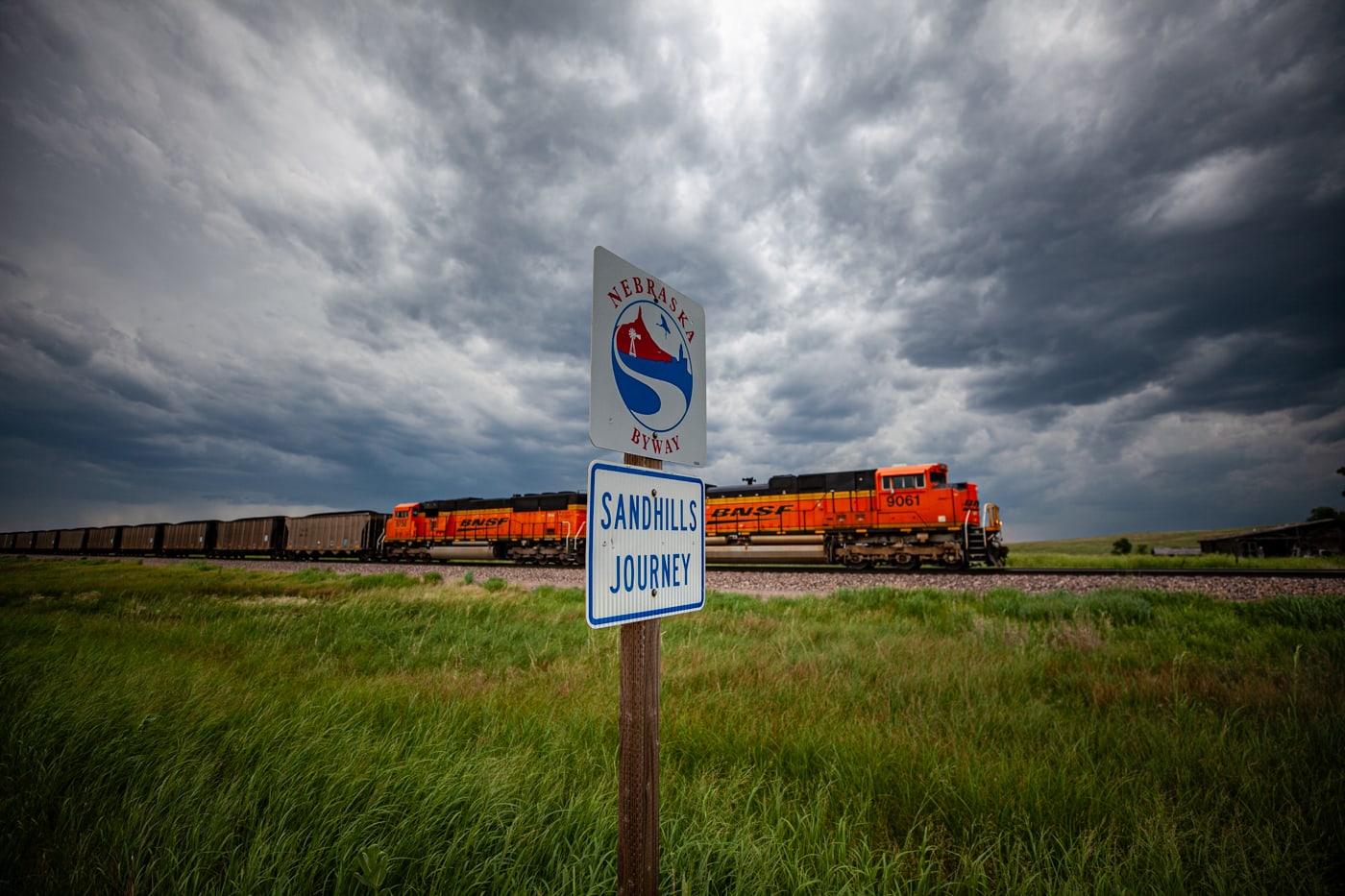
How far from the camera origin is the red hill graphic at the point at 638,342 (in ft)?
6.88

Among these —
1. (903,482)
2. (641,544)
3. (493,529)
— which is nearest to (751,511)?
(903,482)

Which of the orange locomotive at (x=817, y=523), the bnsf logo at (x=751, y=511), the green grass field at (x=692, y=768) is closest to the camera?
the green grass field at (x=692, y=768)

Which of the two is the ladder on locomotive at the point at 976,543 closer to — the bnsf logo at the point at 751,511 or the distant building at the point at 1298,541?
the bnsf logo at the point at 751,511

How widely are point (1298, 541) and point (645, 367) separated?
4398 cm

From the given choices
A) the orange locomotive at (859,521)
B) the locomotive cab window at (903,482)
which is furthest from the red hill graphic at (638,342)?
the locomotive cab window at (903,482)

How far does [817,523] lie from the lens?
2238 cm

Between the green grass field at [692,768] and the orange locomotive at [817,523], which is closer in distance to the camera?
the green grass field at [692,768]

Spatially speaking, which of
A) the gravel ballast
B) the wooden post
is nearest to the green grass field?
Answer: the wooden post

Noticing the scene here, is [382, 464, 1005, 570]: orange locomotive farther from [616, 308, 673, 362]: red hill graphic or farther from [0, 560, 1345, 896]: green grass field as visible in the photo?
[616, 308, 673, 362]: red hill graphic

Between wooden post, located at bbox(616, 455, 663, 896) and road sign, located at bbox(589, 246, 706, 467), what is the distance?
7.9 inches

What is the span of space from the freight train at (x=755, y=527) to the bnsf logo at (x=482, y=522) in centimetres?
8

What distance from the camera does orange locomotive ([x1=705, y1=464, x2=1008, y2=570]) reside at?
19125 millimetres

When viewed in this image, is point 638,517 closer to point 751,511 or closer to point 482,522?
point 751,511

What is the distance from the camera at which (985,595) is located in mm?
11273
